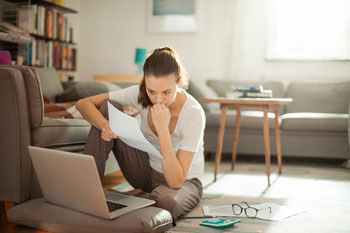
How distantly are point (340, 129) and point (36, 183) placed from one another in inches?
99.6

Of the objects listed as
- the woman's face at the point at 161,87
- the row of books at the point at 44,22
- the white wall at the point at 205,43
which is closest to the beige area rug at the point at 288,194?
the woman's face at the point at 161,87

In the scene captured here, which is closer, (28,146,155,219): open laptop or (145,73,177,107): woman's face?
(28,146,155,219): open laptop

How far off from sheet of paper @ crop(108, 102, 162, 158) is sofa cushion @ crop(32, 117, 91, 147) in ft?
1.45

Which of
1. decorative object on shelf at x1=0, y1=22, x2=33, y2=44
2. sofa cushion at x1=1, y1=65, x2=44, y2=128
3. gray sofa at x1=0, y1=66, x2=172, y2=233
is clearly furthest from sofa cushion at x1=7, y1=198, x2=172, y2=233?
decorative object on shelf at x1=0, y1=22, x2=33, y2=44

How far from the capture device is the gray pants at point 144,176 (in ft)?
5.97

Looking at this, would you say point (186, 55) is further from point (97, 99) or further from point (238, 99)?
point (97, 99)

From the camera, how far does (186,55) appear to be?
200 inches

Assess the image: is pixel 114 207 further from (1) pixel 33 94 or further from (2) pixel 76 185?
(1) pixel 33 94

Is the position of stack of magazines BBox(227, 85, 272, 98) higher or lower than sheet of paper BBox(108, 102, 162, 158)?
higher

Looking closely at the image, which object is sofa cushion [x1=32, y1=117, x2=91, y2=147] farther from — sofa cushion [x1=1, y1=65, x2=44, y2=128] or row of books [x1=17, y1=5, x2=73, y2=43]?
row of books [x1=17, y1=5, x2=73, y2=43]

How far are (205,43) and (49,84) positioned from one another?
2277 millimetres

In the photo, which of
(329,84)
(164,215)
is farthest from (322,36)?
(164,215)

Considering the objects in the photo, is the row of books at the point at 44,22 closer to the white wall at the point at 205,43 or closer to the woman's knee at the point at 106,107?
the white wall at the point at 205,43

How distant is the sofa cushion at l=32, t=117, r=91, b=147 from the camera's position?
202 cm
